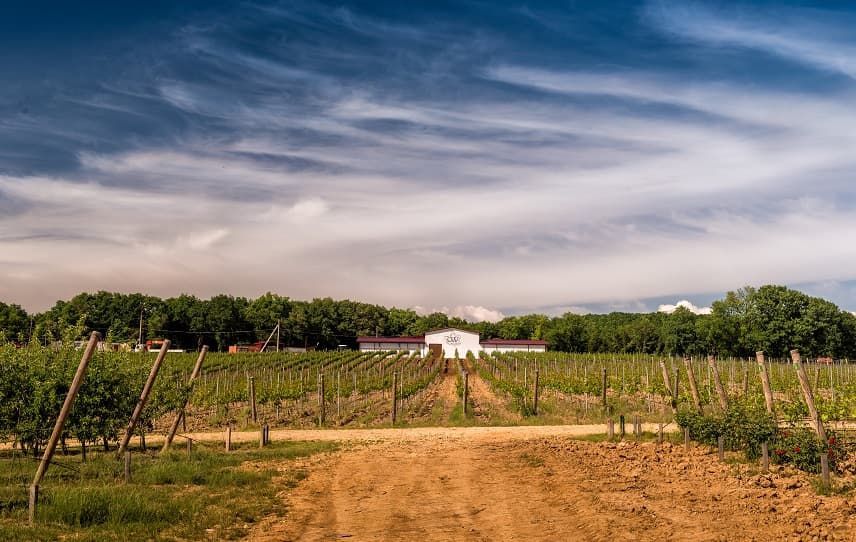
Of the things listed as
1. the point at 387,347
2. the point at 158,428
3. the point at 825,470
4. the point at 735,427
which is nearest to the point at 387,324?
the point at 387,347

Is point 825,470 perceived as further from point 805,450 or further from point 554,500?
point 554,500

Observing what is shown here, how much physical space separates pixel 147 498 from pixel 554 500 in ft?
22.5

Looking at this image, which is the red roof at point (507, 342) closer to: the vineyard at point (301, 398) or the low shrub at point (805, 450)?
the vineyard at point (301, 398)

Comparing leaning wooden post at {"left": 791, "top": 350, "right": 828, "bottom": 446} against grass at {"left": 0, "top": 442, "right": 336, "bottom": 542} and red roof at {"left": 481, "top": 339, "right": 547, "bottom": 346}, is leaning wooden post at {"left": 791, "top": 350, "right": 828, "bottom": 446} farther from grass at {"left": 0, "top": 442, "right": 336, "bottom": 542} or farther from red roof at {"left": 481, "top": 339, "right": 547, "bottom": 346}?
red roof at {"left": 481, "top": 339, "right": 547, "bottom": 346}

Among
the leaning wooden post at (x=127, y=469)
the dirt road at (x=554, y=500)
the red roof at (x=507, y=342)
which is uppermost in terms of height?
the red roof at (x=507, y=342)

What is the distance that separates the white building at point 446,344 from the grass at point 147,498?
72673 mm

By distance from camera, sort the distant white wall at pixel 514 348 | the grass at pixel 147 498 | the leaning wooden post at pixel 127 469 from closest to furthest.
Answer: the grass at pixel 147 498 → the leaning wooden post at pixel 127 469 → the distant white wall at pixel 514 348

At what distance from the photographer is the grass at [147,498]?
9125mm

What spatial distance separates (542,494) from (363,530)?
387cm

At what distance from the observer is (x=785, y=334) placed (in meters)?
91.0

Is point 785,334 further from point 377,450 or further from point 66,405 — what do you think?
point 66,405

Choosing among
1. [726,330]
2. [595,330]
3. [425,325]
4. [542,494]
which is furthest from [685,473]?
[425,325]

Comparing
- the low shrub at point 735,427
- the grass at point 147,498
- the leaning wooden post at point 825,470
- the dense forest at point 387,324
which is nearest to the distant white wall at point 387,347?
the dense forest at point 387,324

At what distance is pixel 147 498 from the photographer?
1077 cm
